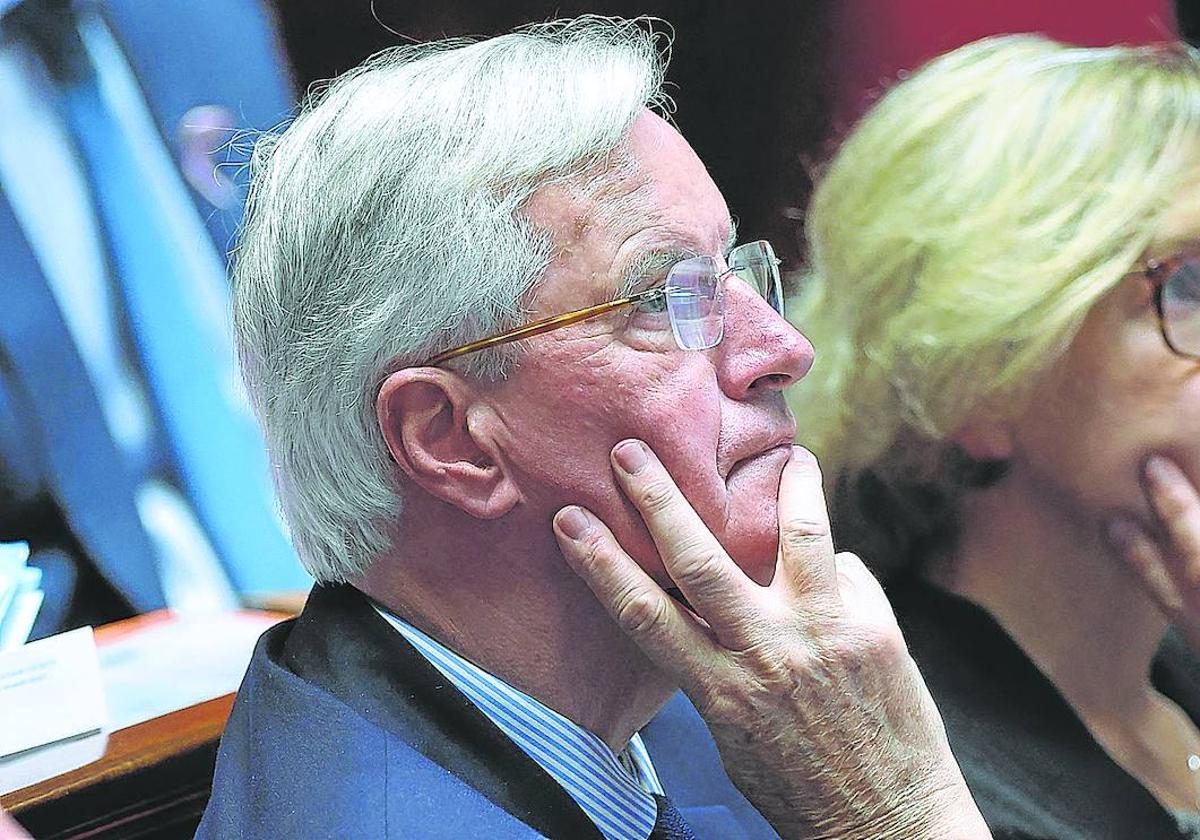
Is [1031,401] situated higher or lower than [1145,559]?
higher

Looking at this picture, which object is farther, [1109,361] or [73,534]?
[1109,361]

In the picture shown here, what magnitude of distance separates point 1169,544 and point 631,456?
35.8 inches

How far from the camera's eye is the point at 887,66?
5.53 ft

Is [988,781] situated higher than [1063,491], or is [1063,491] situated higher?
[1063,491]

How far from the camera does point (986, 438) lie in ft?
5.04

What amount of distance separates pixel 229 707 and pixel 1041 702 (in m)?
1.06

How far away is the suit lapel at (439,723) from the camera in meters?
1.01

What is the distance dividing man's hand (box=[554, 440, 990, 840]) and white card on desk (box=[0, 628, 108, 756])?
0.62 meters

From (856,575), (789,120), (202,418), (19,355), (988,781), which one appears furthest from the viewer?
(789,120)

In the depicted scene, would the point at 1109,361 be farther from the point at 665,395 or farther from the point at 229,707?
the point at 229,707

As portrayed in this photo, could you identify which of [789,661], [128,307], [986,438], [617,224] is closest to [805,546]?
[789,661]

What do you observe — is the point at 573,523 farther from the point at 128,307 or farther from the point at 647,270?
the point at 128,307

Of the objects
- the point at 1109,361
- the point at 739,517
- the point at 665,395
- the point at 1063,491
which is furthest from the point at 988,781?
the point at 665,395

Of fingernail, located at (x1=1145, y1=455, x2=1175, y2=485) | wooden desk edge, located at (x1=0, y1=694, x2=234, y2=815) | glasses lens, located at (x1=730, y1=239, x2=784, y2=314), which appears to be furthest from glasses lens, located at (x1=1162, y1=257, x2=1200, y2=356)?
wooden desk edge, located at (x1=0, y1=694, x2=234, y2=815)
